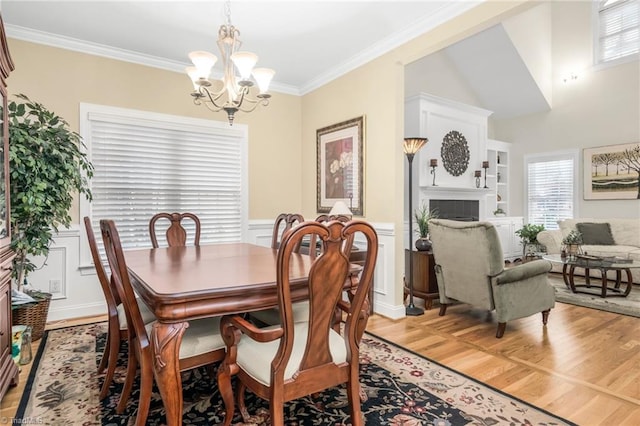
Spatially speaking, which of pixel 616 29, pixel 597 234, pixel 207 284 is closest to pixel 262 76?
pixel 207 284

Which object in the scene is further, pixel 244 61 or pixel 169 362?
pixel 244 61

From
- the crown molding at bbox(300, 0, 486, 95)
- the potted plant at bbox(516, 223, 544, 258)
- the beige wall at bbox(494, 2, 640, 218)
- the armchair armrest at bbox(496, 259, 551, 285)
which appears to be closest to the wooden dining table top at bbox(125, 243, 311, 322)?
the armchair armrest at bbox(496, 259, 551, 285)

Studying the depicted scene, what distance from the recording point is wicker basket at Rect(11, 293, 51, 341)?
2.80 metres

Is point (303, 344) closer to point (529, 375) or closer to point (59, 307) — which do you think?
point (529, 375)

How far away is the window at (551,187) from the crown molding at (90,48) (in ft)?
20.6

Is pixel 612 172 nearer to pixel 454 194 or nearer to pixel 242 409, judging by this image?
pixel 454 194

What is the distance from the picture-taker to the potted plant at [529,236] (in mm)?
6566

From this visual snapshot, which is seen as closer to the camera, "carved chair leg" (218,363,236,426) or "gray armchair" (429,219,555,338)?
"carved chair leg" (218,363,236,426)

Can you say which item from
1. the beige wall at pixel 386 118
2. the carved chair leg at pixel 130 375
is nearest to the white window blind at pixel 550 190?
the beige wall at pixel 386 118

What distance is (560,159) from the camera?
6789mm

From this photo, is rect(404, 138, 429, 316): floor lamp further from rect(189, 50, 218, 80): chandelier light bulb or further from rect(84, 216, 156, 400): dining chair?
rect(84, 216, 156, 400): dining chair

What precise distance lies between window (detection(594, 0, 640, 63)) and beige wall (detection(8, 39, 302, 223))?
18.4 ft

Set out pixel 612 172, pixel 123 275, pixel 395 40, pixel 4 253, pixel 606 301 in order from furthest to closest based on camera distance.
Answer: pixel 612 172
pixel 606 301
pixel 395 40
pixel 4 253
pixel 123 275

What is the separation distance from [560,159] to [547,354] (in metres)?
5.43
